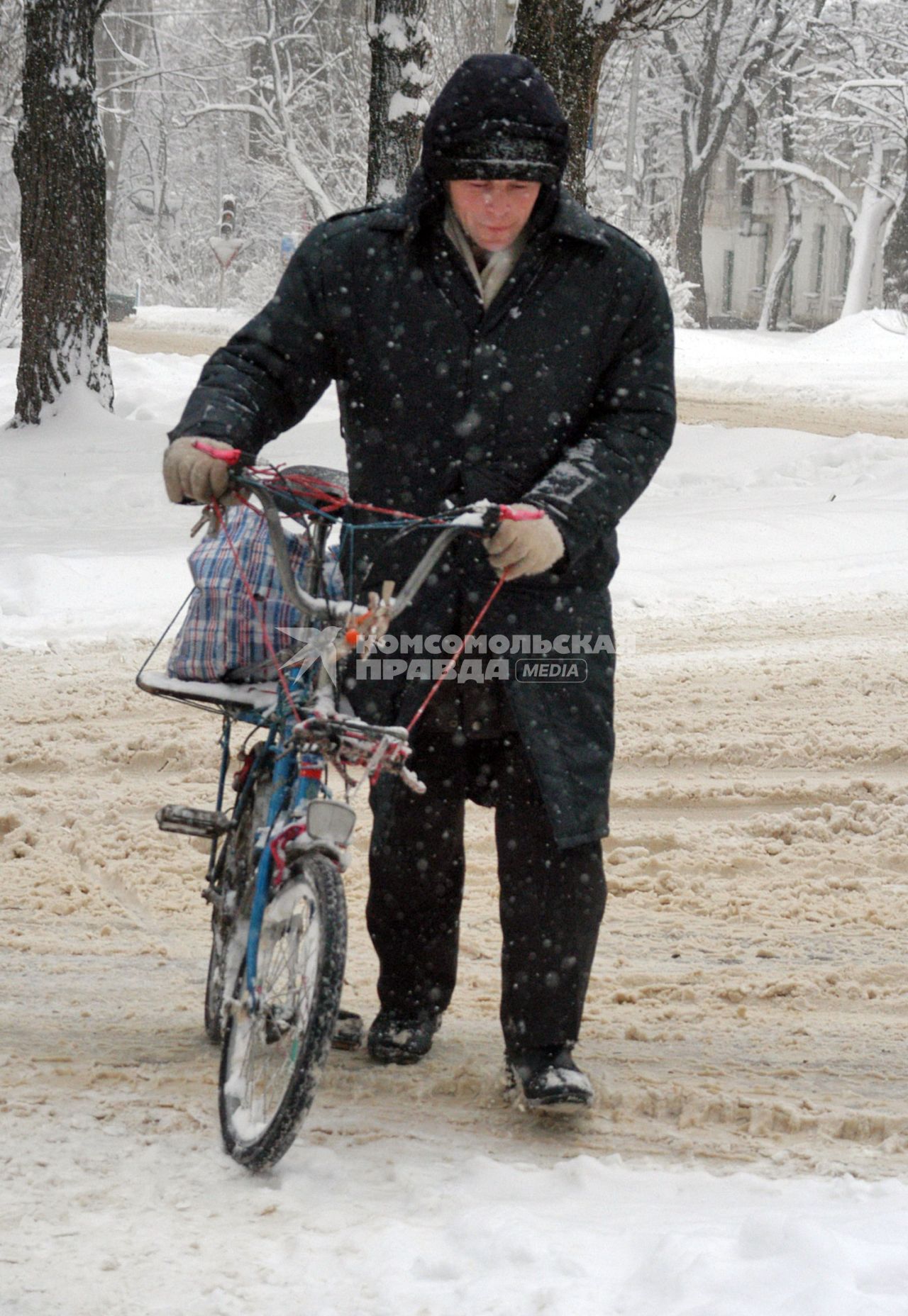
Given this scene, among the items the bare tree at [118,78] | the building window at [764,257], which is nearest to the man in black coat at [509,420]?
the bare tree at [118,78]

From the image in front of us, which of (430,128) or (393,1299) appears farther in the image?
(430,128)

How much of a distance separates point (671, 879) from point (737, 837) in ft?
1.37

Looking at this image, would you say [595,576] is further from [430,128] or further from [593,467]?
[430,128]

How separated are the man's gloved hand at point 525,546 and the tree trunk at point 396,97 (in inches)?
369

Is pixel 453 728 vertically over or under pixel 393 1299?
over

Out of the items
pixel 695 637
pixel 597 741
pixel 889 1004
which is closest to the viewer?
pixel 597 741

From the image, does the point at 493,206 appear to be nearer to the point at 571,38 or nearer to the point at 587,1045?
the point at 587,1045

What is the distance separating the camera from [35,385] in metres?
13.9

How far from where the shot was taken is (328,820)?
3.08 meters

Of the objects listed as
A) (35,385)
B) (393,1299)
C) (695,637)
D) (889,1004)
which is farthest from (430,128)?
(35,385)

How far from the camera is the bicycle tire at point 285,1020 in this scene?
2924mm

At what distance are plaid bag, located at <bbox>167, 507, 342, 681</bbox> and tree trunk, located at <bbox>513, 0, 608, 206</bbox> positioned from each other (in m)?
7.28

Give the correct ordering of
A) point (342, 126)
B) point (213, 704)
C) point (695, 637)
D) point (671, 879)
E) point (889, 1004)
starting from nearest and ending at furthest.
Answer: point (213, 704)
point (889, 1004)
point (671, 879)
point (695, 637)
point (342, 126)

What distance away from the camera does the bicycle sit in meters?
2.96
